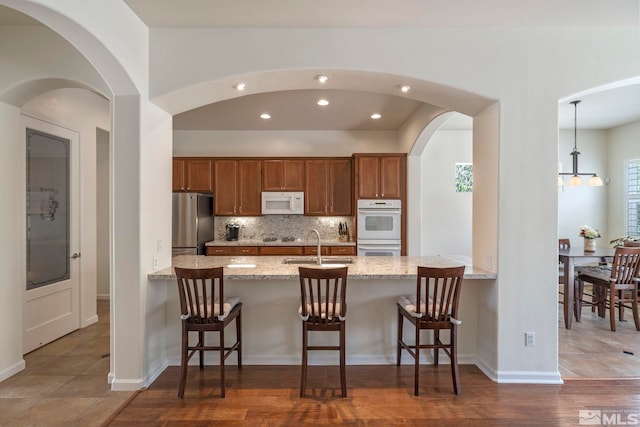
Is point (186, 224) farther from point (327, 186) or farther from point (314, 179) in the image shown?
point (327, 186)

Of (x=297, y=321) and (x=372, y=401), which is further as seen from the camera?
(x=297, y=321)

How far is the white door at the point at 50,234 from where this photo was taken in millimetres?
3404

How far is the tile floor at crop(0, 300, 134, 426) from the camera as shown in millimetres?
2365

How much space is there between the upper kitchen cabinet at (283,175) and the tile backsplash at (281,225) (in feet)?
1.89

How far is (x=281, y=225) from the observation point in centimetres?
611

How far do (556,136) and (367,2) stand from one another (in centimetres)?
193

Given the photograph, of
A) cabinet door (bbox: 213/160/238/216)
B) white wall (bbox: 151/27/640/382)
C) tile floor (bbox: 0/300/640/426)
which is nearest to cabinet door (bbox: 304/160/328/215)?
cabinet door (bbox: 213/160/238/216)

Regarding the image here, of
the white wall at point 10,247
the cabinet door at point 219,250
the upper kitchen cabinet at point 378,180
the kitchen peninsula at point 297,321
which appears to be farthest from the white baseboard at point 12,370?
the upper kitchen cabinet at point 378,180

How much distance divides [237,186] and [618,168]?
7.01 meters

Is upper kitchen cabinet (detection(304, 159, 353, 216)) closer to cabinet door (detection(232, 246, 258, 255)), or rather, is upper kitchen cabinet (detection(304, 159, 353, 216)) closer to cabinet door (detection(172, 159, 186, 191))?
cabinet door (detection(232, 246, 258, 255))

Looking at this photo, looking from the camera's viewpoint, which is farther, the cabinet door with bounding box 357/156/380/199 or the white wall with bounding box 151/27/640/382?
the cabinet door with bounding box 357/156/380/199

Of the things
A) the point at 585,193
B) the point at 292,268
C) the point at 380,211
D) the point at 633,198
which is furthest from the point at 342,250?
the point at 633,198

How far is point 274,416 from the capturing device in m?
2.38

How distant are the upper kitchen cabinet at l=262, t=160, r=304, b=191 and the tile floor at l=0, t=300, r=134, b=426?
10.7 ft
